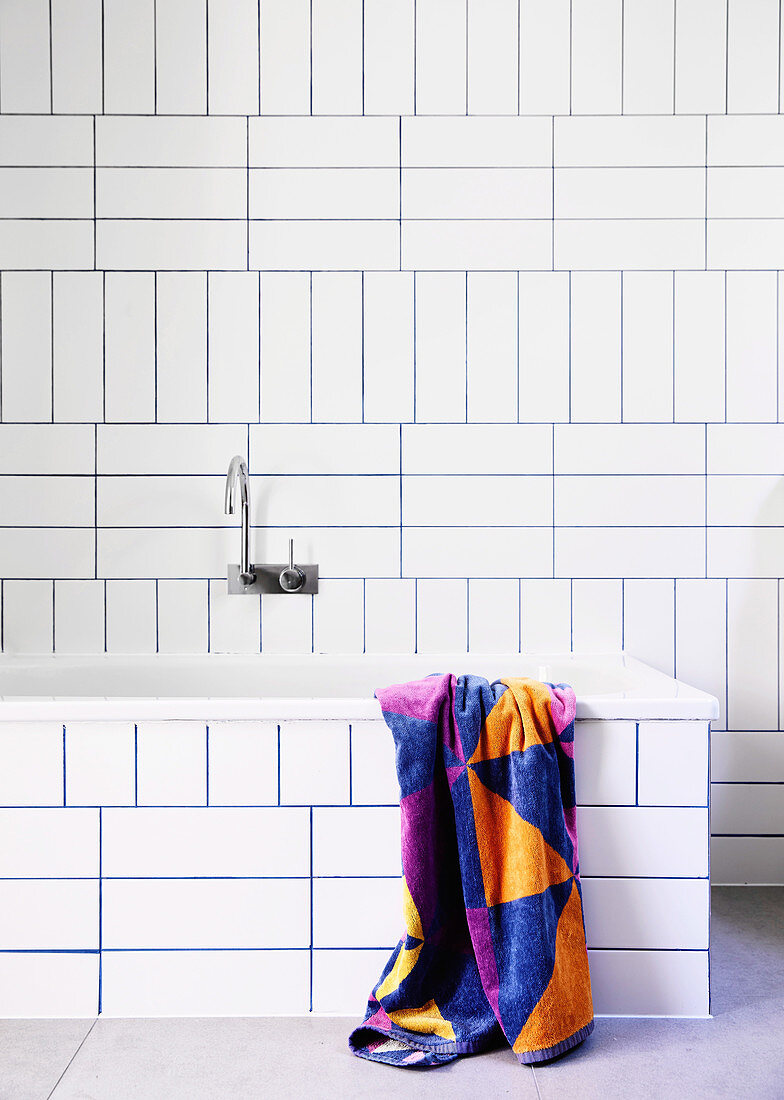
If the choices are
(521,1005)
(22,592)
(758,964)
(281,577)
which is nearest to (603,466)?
(281,577)

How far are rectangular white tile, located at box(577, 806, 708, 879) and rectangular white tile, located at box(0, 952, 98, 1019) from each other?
92 cm

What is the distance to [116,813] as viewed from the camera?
163 cm

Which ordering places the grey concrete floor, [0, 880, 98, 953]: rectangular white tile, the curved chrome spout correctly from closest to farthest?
the grey concrete floor
[0, 880, 98, 953]: rectangular white tile
the curved chrome spout

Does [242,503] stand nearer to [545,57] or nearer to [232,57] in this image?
[232,57]

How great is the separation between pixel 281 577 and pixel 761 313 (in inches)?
57.2

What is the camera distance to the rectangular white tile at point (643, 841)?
163 cm

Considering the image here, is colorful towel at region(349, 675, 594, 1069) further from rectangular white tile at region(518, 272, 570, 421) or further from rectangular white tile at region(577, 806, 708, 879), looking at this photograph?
rectangular white tile at region(518, 272, 570, 421)

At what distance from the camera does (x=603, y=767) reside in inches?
64.5

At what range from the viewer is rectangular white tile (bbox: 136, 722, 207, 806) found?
1.63 m

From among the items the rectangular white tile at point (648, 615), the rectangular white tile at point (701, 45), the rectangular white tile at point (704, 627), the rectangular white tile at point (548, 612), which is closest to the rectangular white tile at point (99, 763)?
the rectangular white tile at point (548, 612)

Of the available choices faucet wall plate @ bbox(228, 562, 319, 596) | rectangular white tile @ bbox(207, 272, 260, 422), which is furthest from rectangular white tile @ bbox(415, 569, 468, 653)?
rectangular white tile @ bbox(207, 272, 260, 422)

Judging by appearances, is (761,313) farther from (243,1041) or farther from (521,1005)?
(243,1041)

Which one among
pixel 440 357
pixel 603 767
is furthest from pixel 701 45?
pixel 603 767

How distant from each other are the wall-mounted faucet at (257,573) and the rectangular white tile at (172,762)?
0.75 metres
